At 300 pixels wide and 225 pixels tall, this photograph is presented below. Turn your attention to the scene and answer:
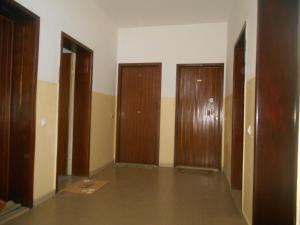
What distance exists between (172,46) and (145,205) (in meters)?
3.13

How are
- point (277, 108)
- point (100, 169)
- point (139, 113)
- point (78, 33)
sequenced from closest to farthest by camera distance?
point (277, 108), point (78, 33), point (100, 169), point (139, 113)

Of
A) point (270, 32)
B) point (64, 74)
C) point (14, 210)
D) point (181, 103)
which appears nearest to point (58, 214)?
point (14, 210)

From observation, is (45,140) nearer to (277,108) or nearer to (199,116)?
(277,108)

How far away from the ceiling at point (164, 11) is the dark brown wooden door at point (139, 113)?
89 centimetres

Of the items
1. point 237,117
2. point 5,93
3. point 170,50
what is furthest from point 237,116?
point 5,93

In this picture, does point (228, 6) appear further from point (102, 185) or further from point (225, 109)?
point (102, 185)

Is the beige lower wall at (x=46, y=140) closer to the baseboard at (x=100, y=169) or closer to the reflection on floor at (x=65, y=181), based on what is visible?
the reflection on floor at (x=65, y=181)

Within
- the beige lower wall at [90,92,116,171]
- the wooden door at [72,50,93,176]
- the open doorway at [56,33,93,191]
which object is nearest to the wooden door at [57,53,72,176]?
the open doorway at [56,33,93,191]

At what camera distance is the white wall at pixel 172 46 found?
4.70 metres

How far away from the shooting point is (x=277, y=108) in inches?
84.2

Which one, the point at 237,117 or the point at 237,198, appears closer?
the point at 237,198

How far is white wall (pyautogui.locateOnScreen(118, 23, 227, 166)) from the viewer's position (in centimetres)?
471

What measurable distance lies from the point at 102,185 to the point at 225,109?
98.4 inches

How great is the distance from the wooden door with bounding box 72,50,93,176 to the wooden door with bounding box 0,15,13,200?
4.43 feet
